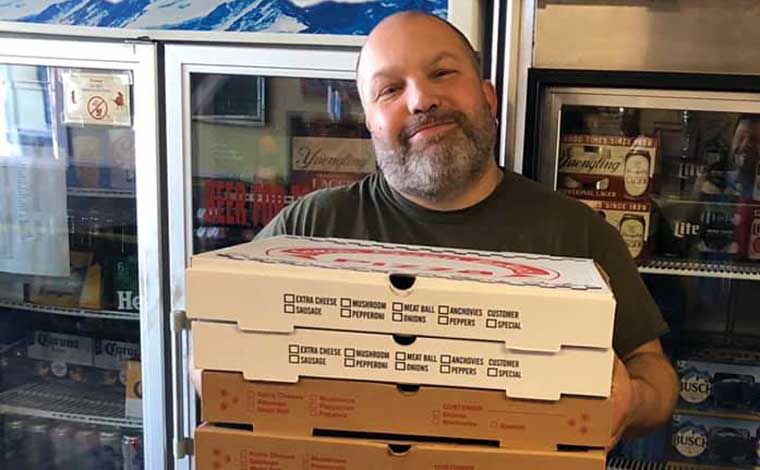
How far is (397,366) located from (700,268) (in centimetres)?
113

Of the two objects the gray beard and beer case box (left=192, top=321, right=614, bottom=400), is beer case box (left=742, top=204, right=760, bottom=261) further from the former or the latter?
beer case box (left=192, top=321, right=614, bottom=400)

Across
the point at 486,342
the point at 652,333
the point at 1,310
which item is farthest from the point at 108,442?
the point at 486,342

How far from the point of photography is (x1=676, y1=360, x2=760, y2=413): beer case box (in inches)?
75.6

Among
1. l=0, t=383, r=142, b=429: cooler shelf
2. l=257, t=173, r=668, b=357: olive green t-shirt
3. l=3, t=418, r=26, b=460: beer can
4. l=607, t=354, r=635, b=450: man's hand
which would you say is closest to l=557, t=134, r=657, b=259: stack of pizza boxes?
l=257, t=173, r=668, b=357: olive green t-shirt

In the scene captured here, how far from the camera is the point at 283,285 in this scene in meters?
0.90

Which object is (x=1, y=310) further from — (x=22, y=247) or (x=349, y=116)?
(x=349, y=116)

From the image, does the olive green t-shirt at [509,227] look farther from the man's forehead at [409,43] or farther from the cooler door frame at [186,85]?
the cooler door frame at [186,85]

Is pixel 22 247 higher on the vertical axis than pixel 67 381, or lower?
higher

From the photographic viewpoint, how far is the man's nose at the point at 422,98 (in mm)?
1440

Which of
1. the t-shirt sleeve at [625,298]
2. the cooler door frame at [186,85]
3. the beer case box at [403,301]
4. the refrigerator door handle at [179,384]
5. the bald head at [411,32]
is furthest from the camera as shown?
the cooler door frame at [186,85]

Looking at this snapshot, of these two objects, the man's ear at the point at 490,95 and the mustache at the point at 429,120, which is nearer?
the mustache at the point at 429,120

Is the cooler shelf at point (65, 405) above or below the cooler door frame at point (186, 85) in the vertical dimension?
below

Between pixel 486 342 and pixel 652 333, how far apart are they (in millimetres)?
648

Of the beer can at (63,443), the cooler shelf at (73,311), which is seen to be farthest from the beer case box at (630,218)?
the beer can at (63,443)
